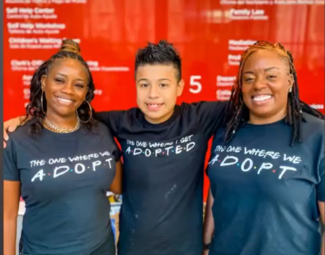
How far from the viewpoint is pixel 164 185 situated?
1.51 metres

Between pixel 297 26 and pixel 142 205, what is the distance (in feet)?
5.01

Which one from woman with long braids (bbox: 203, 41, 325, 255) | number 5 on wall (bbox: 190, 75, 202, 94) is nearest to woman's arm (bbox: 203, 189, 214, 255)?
woman with long braids (bbox: 203, 41, 325, 255)

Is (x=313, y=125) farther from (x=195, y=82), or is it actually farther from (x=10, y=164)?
(x=10, y=164)

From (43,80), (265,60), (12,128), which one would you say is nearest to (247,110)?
(265,60)

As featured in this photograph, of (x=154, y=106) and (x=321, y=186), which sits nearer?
(x=321, y=186)

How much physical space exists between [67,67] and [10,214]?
0.65 metres

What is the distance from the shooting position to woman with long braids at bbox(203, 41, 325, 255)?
1.28m

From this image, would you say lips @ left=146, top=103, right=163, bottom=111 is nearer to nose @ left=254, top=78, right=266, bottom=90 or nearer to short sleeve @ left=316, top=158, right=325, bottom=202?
nose @ left=254, top=78, right=266, bottom=90

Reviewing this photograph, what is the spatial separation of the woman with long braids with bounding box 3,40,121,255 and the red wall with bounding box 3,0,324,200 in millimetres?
736

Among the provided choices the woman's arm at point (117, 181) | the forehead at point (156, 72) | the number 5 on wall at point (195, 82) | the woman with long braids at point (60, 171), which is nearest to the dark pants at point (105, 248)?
the woman with long braids at point (60, 171)

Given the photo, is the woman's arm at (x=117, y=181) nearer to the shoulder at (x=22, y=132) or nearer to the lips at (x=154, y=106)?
the lips at (x=154, y=106)

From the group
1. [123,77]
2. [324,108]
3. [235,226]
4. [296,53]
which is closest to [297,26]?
[296,53]

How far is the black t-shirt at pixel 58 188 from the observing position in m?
1.39

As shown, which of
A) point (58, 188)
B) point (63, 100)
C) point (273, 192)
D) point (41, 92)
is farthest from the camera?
point (41, 92)
